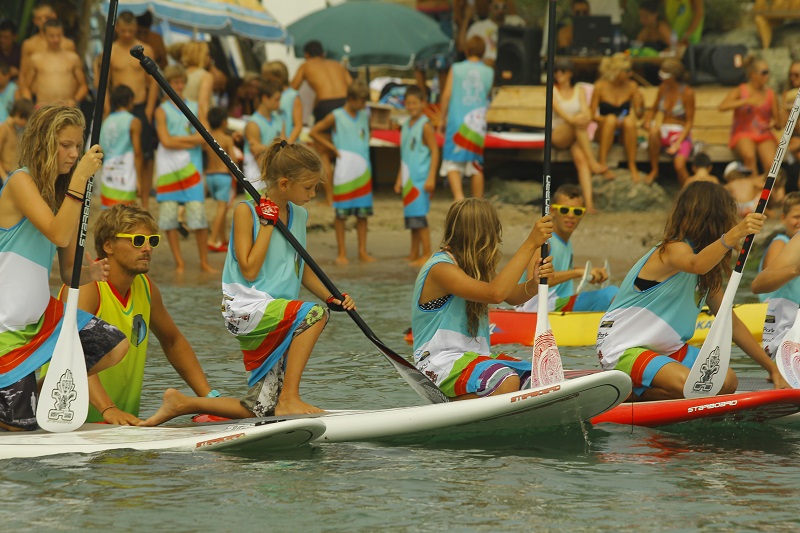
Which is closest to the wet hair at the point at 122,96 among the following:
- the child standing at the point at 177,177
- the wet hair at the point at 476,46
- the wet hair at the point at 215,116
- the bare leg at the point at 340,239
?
the child standing at the point at 177,177

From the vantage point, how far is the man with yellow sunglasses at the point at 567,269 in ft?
27.6

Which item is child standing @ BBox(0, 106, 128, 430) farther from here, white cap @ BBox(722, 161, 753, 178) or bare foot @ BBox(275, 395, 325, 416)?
white cap @ BBox(722, 161, 753, 178)

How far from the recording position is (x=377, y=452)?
591cm

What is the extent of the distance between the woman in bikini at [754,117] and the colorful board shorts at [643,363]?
30.2ft

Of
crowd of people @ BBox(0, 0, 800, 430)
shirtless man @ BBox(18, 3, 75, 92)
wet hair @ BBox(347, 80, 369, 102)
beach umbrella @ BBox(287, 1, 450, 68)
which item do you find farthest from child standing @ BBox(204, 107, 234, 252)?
crowd of people @ BBox(0, 0, 800, 430)

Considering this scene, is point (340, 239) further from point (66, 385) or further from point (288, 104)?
point (66, 385)

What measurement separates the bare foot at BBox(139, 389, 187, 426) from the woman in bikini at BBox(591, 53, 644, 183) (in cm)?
1053

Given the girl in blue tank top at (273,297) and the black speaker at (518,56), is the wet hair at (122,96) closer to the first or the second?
the girl in blue tank top at (273,297)

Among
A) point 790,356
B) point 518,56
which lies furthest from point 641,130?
point 790,356

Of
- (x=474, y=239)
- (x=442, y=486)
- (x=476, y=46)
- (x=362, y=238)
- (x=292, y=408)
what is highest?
(x=476, y=46)

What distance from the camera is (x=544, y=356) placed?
622 cm

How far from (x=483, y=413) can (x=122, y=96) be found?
23.8 ft

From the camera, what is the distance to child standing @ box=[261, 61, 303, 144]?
1376 cm

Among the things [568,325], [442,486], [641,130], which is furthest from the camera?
[641,130]
